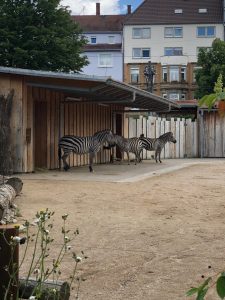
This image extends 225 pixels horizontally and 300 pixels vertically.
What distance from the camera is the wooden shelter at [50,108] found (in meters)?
15.5

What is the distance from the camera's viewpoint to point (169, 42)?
2739 inches

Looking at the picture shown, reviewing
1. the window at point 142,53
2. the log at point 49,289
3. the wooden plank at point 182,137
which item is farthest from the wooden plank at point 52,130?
the window at point 142,53

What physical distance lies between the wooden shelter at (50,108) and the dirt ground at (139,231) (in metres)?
2.47

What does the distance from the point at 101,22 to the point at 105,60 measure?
883 cm

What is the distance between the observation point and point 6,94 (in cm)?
1566

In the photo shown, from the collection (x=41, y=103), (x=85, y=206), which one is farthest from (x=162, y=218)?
(x=41, y=103)

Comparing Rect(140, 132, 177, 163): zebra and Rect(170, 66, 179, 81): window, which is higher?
Rect(170, 66, 179, 81): window

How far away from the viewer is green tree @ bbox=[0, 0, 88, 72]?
33.8m

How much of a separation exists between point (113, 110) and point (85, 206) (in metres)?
15.0

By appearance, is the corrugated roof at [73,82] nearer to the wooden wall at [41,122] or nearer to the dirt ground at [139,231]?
the wooden wall at [41,122]

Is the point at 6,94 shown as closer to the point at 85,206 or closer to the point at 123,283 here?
the point at 85,206

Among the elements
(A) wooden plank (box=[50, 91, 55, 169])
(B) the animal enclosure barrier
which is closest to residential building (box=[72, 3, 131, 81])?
(B) the animal enclosure barrier

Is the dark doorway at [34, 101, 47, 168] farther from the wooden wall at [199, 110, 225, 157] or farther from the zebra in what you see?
the wooden wall at [199, 110, 225, 157]

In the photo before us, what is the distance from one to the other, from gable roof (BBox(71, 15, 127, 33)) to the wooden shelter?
55.9m
